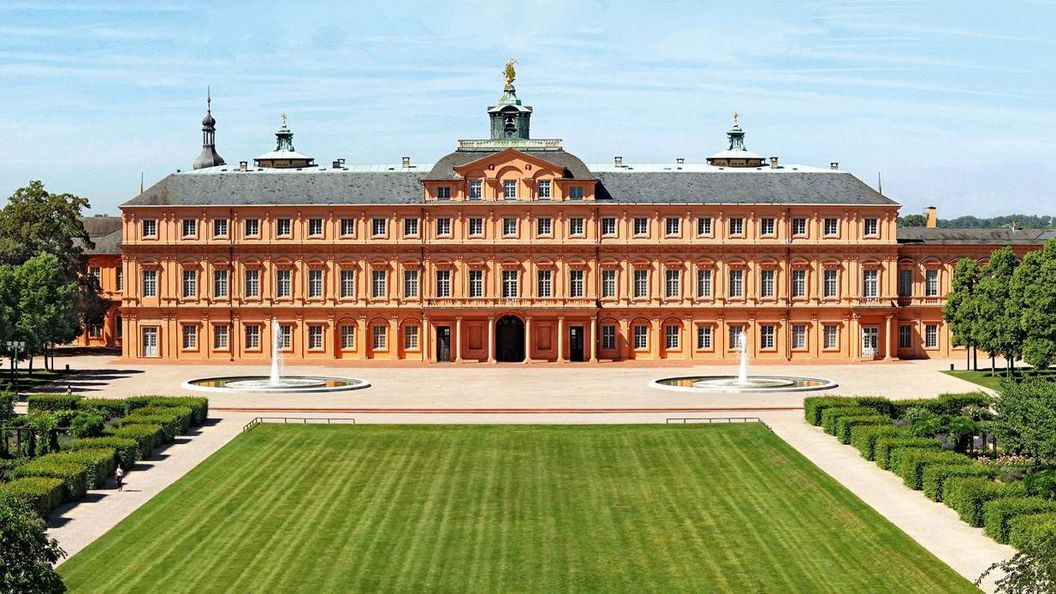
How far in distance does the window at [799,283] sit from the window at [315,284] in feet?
122

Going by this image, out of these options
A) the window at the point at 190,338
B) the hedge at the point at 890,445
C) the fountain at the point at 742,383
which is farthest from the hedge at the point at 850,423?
the window at the point at 190,338

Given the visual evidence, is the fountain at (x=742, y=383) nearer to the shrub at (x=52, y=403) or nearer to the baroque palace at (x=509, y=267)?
the baroque palace at (x=509, y=267)

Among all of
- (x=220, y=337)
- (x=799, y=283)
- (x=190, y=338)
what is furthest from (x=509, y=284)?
(x=190, y=338)

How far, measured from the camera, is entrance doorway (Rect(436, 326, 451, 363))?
4122 inches

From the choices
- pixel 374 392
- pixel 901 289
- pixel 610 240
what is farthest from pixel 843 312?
pixel 374 392

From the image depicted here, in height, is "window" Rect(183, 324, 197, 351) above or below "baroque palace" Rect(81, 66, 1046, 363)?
below

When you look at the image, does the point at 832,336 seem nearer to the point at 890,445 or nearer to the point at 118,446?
the point at 890,445

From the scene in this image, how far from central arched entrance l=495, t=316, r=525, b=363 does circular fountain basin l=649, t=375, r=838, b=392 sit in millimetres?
18559

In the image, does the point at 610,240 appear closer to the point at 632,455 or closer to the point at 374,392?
the point at 374,392

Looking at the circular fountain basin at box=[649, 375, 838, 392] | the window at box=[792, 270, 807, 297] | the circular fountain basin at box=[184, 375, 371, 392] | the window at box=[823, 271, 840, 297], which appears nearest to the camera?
the circular fountain basin at box=[184, 375, 371, 392]

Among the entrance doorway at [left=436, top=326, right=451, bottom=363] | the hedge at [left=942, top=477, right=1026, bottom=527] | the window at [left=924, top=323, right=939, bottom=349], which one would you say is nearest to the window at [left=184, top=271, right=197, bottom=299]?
the entrance doorway at [left=436, top=326, right=451, bottom=363]

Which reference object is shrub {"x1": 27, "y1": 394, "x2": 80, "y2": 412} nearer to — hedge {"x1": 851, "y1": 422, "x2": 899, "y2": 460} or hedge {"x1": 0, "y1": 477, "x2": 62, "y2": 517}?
hedge {"x1": 0, "y1": 477, "x2": 62, "y2": 517}

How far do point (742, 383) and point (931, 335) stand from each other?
31.2 m

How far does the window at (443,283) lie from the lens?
105062 millimetres
